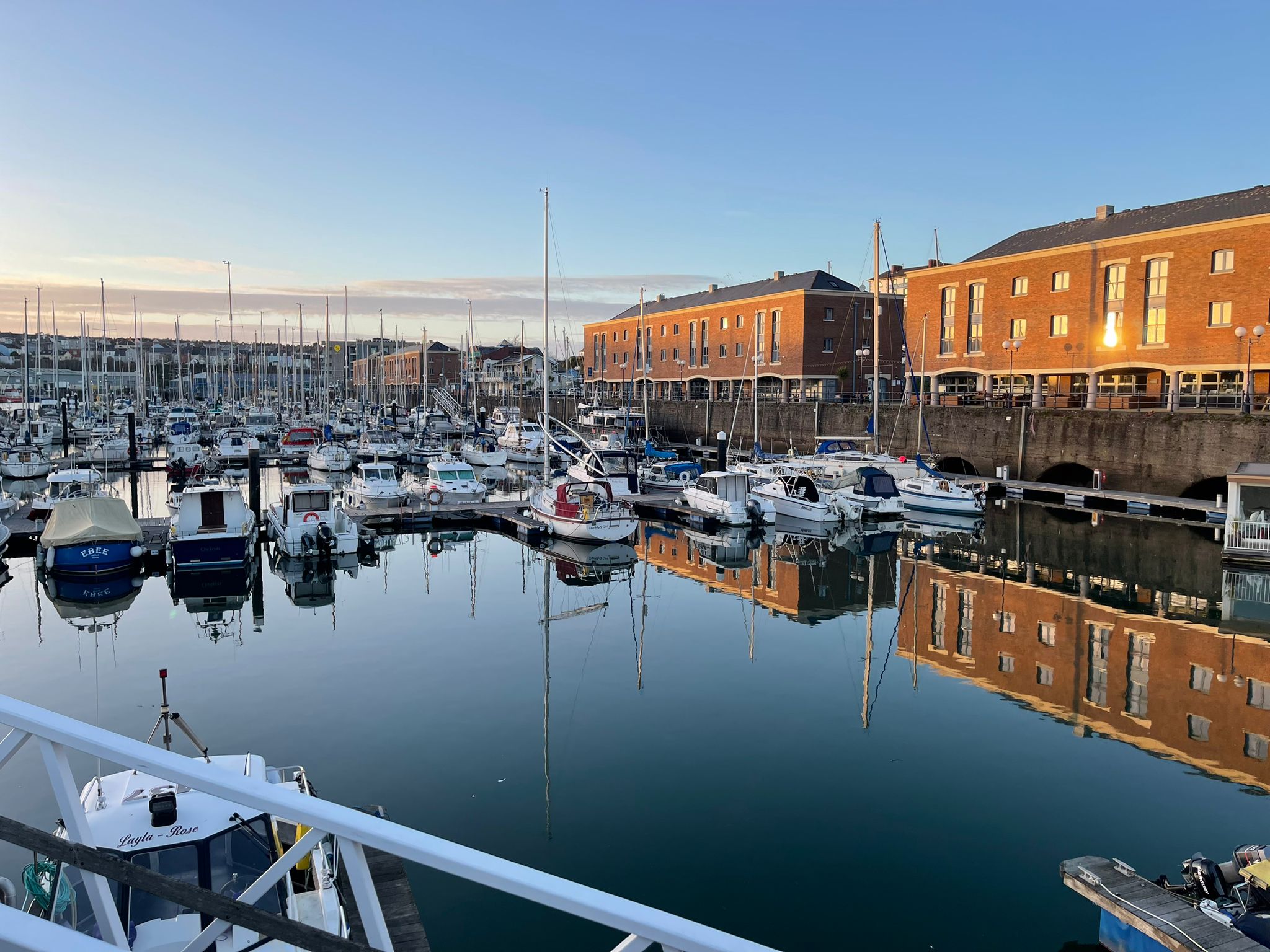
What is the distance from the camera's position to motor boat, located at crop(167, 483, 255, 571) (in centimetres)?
2748

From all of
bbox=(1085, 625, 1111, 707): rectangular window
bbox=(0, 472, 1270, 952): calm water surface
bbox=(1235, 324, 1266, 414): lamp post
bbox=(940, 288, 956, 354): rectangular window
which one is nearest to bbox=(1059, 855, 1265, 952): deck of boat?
bbox=(0, 472, 1270, 952): calm water surface

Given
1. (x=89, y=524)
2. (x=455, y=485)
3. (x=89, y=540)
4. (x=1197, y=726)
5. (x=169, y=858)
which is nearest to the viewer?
(x=169, y=858)

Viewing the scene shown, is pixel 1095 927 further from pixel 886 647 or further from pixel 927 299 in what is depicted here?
pixel 927 299

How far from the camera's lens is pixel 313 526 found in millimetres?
30078

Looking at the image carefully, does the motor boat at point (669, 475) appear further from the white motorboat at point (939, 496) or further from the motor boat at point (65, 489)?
the motor boat at point (65, 489)

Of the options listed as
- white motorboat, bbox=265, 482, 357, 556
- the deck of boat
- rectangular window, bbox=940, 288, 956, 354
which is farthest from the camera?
rectangular window, bbox=940, 288, 956, 354

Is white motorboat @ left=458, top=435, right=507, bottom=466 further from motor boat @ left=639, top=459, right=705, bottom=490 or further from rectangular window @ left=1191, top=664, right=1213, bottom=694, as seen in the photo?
rectangular window @ left=1191, top=664, right=1213, bottom=694

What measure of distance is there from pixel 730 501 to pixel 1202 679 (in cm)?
2104

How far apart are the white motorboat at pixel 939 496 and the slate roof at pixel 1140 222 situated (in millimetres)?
18448

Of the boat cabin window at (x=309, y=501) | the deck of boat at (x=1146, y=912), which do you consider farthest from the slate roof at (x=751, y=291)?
the deck of boat at (x=1146, y=912)

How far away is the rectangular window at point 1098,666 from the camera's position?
17484mm

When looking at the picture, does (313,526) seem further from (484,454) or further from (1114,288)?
(1114,288)

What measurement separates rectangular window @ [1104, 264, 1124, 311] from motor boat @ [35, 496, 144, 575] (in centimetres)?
4746

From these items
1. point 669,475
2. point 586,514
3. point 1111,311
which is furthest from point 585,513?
point 1111,311
